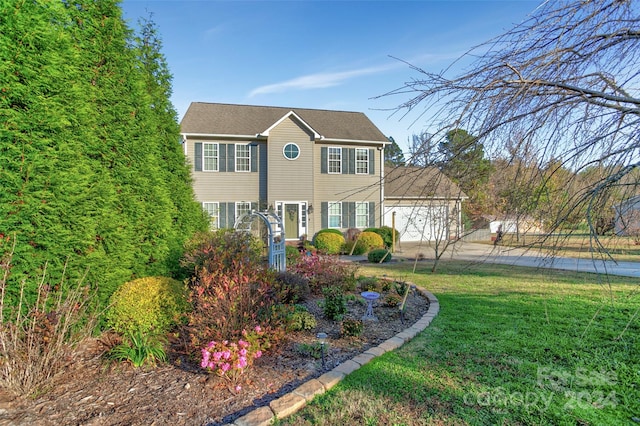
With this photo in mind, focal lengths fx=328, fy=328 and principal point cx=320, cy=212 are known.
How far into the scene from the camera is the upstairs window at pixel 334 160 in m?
17.7

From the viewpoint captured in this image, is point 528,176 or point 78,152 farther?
point 78,152

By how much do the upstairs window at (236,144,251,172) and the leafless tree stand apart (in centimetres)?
1522

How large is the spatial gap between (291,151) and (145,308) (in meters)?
13.4

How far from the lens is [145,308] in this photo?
4207 millimetres

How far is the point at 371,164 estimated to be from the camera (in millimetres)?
18219

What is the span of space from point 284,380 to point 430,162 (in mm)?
2635

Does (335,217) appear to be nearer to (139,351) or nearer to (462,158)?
(139,351)

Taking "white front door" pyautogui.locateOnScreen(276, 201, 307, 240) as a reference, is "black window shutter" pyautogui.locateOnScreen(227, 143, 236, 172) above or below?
above

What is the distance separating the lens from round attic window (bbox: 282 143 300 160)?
16745mm

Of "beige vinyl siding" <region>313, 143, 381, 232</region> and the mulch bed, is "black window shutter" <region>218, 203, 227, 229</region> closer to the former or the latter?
"beige vinyl siding" <region>313, 143, 381, 232</region>

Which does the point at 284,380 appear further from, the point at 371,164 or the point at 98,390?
the point at 371,164

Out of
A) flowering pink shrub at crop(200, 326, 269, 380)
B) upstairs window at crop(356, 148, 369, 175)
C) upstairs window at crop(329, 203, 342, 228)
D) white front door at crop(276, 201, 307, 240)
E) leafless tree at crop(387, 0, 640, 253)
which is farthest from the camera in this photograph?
upstairs window at crop(356, 148, 369, 175)

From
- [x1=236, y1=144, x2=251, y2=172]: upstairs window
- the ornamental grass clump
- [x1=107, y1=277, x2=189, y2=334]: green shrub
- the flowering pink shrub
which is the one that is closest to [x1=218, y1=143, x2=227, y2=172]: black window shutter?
[x1=236, y1=144, x2=251, y2=172]: upstairs window

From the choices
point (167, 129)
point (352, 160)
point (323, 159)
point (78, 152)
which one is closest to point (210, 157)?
point (323, 159)
